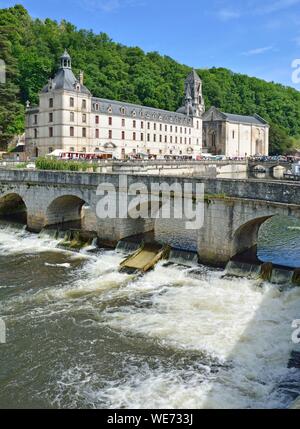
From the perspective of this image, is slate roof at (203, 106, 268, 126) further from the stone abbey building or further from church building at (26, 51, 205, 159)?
church building at (26, 51, 205, 159)

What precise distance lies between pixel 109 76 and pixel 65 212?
77110 millimetres

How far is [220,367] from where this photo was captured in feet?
42.0

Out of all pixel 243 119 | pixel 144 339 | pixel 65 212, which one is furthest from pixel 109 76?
pixel 144 339

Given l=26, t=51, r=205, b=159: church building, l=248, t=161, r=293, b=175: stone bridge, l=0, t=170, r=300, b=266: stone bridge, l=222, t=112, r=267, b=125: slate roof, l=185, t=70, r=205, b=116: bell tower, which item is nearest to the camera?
l=0, t=170, r=300, b=266: stone bridge

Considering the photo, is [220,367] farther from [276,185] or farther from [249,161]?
[249,161]

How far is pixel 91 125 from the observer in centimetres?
6931

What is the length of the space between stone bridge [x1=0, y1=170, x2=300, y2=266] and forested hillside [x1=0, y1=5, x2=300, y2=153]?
105 ft

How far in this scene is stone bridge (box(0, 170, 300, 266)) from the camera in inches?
801

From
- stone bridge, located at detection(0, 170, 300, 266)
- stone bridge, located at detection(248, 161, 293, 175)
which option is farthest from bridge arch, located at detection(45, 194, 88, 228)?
stone bridge, located at detection(248, 161, 293, 175)

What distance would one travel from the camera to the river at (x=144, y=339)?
38.1 feet

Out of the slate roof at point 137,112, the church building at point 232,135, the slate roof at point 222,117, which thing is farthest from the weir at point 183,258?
the slate roof at point 222,117

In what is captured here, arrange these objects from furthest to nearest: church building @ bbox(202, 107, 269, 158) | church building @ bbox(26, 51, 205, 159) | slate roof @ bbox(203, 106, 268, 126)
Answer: church building @ bbox(202, 107, 269, 158) < slate roof @ bbox(203, 106, 268, 126) < church building @ bbox(26, 51, 205, 159)

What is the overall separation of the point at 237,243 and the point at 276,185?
398 centimetres

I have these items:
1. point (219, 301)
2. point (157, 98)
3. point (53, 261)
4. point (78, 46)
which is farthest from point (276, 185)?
point (78, 46)
